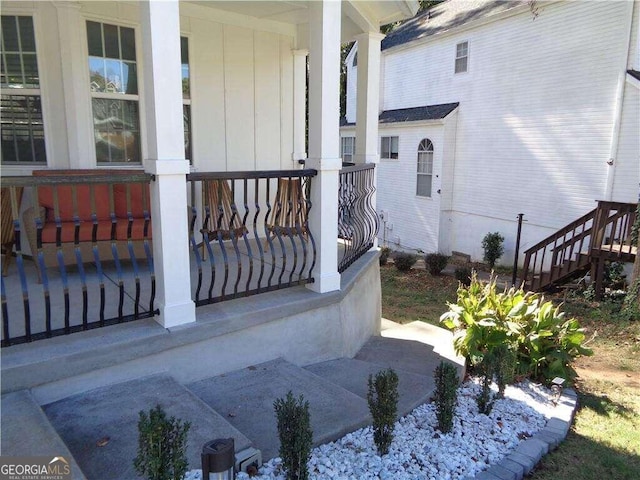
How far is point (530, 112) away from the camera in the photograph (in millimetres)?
10922

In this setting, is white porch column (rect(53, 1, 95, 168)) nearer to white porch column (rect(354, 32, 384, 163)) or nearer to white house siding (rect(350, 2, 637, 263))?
white porch column (rect(354, 32, 384, 163))

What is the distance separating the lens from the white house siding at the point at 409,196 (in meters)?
13.2

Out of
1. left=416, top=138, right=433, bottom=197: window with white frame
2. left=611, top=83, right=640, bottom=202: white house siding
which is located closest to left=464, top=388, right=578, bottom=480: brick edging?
left=611, top=83, right=640, bottom=202: white house siding

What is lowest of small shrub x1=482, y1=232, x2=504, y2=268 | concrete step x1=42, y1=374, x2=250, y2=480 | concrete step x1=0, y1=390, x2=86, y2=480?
small shrub x1=482, y1=232, x2=504, y2=268

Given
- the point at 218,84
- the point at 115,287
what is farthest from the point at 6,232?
the point at 218,84

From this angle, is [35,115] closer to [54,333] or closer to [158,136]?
[158,136]

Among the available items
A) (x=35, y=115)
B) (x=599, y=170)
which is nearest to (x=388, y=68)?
(x=599, y=170)

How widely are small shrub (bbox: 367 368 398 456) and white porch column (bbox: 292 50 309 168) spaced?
432cm

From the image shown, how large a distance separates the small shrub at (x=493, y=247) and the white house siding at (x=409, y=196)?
6.05 feet

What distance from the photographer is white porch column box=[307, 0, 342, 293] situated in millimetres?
3719

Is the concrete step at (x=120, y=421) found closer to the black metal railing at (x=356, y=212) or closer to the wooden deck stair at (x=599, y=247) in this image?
the black metal railing at (x=356, y=212)

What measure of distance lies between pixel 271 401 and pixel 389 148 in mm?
12833

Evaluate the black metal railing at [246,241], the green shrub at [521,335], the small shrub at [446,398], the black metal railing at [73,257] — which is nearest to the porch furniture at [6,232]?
the black metal railing at [73,257]

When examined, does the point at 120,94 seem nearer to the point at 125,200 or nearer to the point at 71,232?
the point at 125,200
